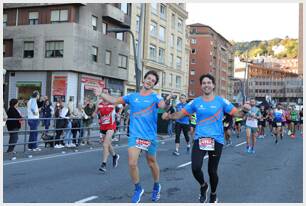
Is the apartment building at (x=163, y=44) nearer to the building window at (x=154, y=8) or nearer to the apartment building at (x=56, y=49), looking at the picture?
the building window at (x=154, y=8)

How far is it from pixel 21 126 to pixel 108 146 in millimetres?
4403

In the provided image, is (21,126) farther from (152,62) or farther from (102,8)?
(152,62)

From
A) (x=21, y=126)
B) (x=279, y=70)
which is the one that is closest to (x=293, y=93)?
(x=279, y=70)

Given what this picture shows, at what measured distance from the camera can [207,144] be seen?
6566 mm

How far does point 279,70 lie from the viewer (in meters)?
164

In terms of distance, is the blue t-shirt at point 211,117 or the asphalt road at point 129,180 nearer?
the blue t-shirt at point 211,117

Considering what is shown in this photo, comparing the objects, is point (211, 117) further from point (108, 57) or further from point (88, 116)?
point (108, 57)

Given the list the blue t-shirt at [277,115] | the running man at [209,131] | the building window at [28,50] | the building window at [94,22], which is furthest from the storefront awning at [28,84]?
the running man at [209,131]

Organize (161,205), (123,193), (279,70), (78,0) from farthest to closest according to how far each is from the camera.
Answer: (279,70)
(78,0)
(123,193)
(161,205)

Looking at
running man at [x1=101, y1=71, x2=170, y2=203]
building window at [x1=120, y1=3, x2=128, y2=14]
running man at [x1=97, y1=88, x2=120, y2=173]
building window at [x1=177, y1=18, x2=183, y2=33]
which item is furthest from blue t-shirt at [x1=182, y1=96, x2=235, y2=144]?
building window at [x1=177, y1=18, x2=183, y2=33]

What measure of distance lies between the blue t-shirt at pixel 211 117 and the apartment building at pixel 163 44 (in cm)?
3744

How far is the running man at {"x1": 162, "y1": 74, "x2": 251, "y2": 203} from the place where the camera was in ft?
21.6

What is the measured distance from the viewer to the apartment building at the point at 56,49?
34625 millimetres

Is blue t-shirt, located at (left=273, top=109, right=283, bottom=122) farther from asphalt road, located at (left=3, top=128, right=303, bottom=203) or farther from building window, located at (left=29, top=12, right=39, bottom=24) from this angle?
building window, located at (left=29, top=12, right=39, bottom=24)
